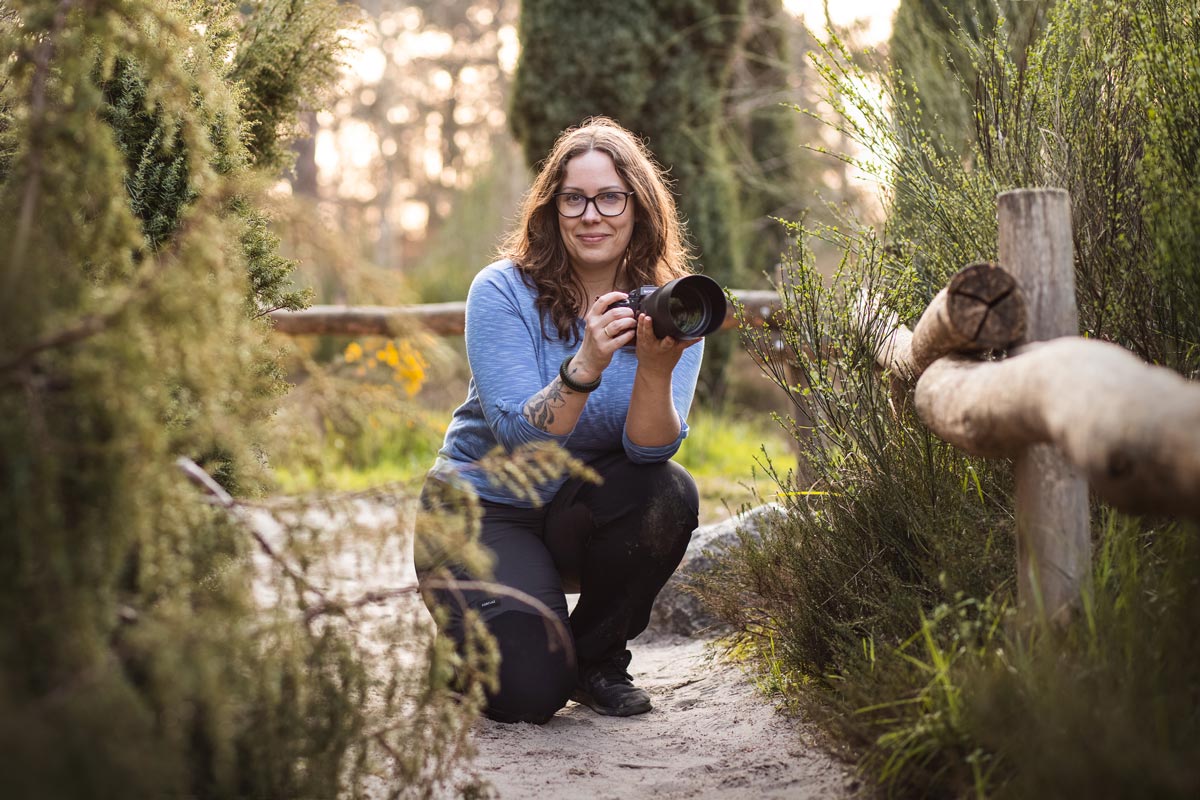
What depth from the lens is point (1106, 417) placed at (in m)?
1.26

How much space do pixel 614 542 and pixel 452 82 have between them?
615 inches

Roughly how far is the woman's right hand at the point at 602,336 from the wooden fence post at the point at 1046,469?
85 centimetres

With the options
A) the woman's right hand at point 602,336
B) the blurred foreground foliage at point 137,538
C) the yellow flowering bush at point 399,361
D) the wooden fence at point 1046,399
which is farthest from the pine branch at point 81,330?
the yellow flowering bush at point 399,361

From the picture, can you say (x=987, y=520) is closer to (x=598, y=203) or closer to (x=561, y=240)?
(x=598, y=203)

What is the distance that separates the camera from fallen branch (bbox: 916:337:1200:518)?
1.18m

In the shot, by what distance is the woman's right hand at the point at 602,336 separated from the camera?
2428mm

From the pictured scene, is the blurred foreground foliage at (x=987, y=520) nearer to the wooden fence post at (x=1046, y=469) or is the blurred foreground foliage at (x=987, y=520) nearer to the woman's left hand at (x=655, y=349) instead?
the wooden fence post at (x=1046, y=469)

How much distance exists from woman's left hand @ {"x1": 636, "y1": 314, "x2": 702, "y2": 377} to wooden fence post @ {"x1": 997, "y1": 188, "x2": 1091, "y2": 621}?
2.67 ft

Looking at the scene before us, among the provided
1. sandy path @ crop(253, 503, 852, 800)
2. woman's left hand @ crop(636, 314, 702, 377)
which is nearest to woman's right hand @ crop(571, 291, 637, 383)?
woman's left hand @ crop(636, 314, 702, 377)

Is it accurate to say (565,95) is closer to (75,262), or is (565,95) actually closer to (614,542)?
(614,542)

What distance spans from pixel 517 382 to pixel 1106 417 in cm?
167

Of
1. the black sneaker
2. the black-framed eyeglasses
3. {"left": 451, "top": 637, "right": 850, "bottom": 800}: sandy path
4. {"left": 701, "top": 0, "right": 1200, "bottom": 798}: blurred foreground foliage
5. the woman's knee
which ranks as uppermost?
the black-framed eyeglasses

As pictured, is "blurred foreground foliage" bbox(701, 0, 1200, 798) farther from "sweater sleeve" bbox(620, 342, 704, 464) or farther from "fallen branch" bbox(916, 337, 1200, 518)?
"fallen branch" bbox(916, 337, 1200, 518)

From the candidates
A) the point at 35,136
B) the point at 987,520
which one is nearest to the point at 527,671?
the point at 987,520
